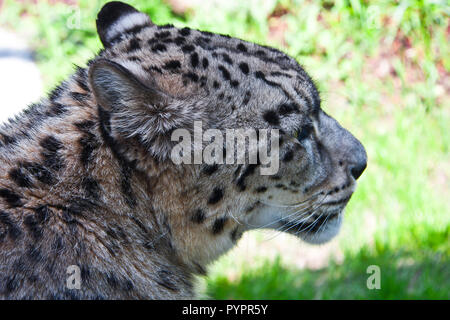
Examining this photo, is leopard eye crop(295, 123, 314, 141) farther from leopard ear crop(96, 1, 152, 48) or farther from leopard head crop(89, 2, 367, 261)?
leopard ear crop(96, 1, 152, 48)

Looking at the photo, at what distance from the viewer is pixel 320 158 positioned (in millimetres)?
3807

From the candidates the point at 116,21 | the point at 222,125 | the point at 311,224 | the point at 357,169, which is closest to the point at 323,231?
the point at 311,224

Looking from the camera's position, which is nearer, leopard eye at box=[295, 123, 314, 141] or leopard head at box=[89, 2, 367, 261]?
leopard head at box=[89, 2, 367, 261]

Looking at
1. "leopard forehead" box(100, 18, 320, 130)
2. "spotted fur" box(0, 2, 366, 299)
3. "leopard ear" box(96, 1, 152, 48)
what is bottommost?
"spotted fur" box(0, 2, 366, 299)

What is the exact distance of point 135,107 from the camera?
10.2 feet

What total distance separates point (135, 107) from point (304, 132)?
1.13 m

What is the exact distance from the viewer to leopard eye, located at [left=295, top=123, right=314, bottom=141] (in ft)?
11.9

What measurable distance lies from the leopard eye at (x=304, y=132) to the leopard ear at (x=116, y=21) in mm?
1267

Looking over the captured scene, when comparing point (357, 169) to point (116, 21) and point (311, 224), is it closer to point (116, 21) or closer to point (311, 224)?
point (311, 224)

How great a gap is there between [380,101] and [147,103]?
220 inches

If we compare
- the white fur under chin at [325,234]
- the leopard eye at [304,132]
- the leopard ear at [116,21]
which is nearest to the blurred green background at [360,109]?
the white fur under chin at [325,234]

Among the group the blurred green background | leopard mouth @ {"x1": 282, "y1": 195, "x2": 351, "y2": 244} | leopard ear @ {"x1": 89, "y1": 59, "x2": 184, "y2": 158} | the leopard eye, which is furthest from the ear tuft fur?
the blurred green background

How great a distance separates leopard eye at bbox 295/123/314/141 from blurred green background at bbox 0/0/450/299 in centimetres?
118

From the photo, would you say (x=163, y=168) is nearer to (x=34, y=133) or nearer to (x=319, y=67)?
(x=34, y=133)
